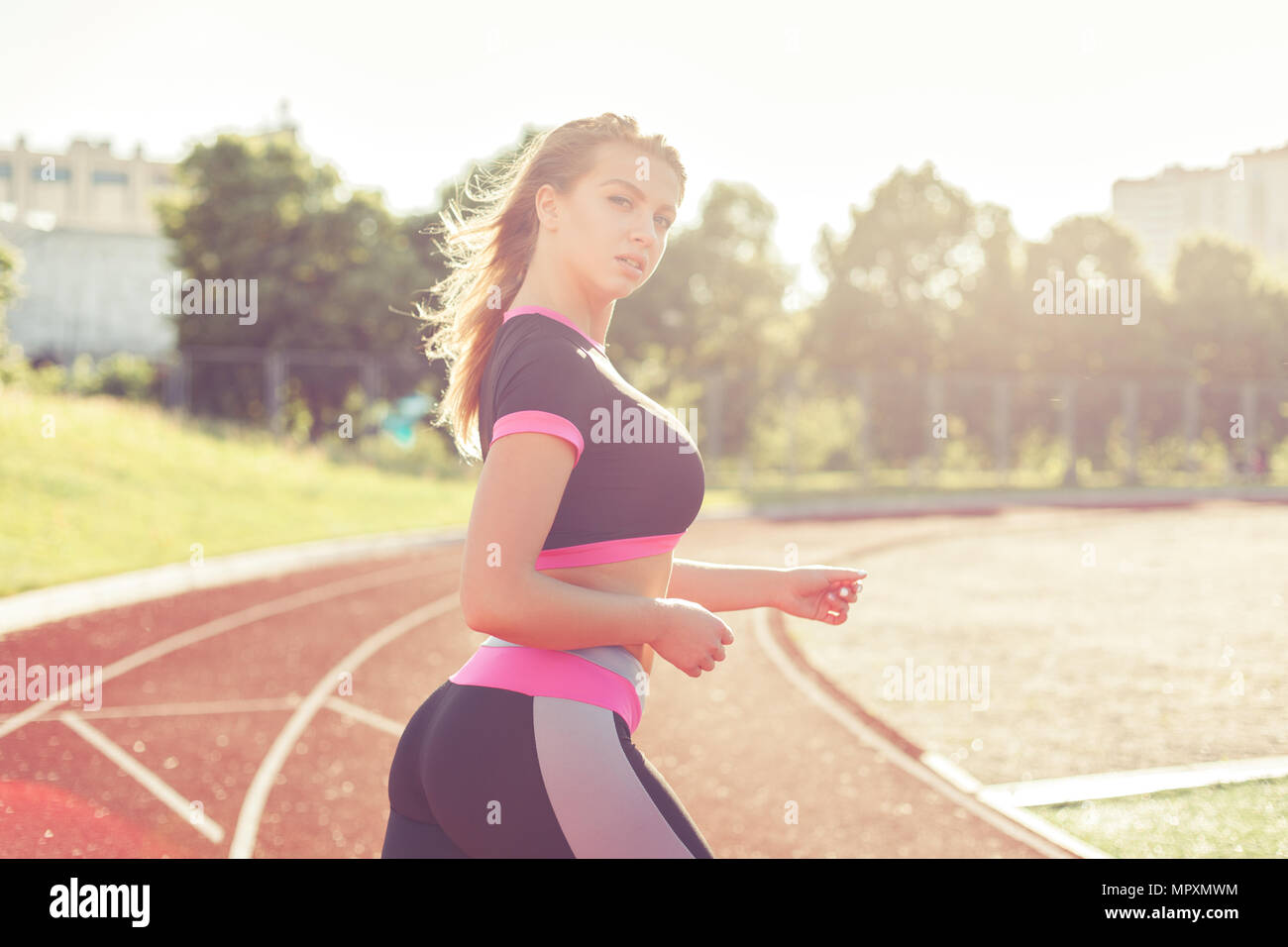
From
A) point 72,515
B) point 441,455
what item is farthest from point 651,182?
point 441,455

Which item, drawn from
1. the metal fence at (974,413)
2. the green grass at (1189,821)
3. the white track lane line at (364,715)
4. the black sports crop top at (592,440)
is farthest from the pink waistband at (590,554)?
the metal fence at (974,413)

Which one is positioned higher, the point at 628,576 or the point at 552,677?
the point at 628,576

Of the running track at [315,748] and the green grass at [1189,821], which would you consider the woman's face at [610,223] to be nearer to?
the green grass at [1189,821]

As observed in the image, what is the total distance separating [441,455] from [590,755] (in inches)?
1125

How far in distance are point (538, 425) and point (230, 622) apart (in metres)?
10.2

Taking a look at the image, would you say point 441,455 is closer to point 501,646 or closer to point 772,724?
point 772,724

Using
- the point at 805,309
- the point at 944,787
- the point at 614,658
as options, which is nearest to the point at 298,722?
the point at 944,787

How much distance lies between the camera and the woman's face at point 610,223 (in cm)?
193

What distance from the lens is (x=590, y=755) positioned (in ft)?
5.56

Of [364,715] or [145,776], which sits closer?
[145,776]

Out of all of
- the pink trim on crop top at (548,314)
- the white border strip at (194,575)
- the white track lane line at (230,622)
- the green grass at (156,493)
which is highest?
the pink trim on crop top at (548,314)

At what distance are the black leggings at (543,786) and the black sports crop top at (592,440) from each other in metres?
0.26

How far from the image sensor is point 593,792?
66.2 inches

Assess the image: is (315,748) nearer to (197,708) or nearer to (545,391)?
(197,708)
